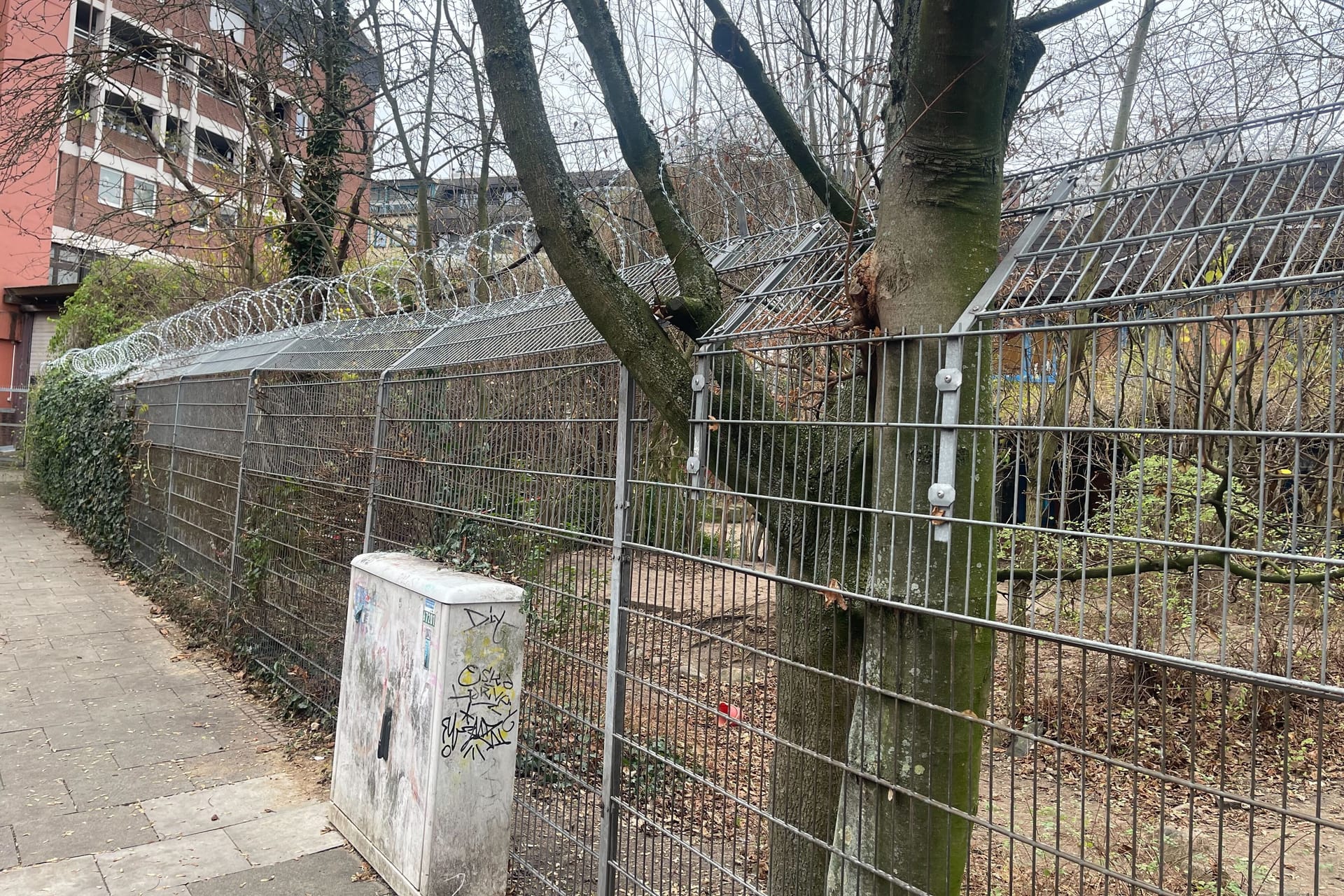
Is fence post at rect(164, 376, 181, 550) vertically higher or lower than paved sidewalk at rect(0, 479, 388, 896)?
higher

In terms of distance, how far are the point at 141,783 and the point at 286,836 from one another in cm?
126

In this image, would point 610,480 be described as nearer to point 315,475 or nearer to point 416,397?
point 416,397

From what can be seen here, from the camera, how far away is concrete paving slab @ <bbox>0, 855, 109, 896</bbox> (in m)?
3.87

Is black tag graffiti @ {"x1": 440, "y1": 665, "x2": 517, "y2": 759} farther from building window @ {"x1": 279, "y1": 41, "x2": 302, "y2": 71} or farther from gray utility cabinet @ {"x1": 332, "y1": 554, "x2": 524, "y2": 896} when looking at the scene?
building window @ {"x1": 279, "y1": 41, "x2": 302, "y2": 71}

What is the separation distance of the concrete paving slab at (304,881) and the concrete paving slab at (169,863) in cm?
10

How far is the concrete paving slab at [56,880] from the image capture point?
3865 mm

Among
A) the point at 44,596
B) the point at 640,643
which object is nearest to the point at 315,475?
the point at 640,643

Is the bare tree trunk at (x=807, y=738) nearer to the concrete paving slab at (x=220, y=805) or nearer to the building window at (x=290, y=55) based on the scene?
the concrete paving slab at (x=220, y=805)

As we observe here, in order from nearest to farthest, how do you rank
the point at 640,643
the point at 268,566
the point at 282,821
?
the point at 640,643, the point at 282,821, the point at 268,566

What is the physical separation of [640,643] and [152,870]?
9.05 ft

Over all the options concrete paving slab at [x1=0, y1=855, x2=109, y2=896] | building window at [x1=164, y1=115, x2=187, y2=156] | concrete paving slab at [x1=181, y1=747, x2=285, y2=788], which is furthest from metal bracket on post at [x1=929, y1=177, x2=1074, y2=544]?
building window at [x1=164, y1=115, x2=187, y2=156]

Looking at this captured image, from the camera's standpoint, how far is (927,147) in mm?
2621

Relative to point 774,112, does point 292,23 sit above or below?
above

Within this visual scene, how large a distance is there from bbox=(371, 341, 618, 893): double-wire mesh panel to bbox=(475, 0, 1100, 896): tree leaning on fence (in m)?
0.59
